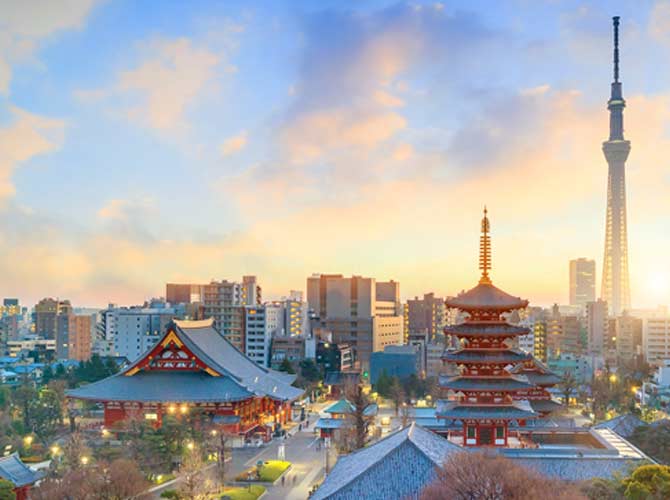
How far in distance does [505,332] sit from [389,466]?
1839 cm

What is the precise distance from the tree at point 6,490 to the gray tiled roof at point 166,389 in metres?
22.1

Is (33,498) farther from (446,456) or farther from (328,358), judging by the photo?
(328,358)

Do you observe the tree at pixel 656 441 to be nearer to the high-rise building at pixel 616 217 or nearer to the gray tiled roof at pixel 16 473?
the gray tiled roof at pixel 16 473

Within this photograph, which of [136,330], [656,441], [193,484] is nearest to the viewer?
[193,484]

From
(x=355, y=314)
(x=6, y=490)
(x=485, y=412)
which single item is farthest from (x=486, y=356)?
(x=355, y=314)

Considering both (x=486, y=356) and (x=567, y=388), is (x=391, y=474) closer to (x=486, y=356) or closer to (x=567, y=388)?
(x=486, y=356)

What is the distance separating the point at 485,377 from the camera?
39.4 meters

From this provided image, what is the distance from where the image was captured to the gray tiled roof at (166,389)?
51.1 metres

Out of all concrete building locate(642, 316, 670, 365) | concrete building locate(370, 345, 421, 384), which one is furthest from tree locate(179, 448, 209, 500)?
concrete building locate(642, 316, 670, 365)

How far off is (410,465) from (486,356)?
56.5ft

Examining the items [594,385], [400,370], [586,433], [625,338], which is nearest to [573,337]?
[625,338]

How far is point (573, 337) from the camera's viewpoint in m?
114

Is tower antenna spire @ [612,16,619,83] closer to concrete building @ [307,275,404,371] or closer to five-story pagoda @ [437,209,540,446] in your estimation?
concrete building @ [307,275,404,371]

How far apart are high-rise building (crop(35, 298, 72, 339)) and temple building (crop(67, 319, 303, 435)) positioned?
71.4 metres
